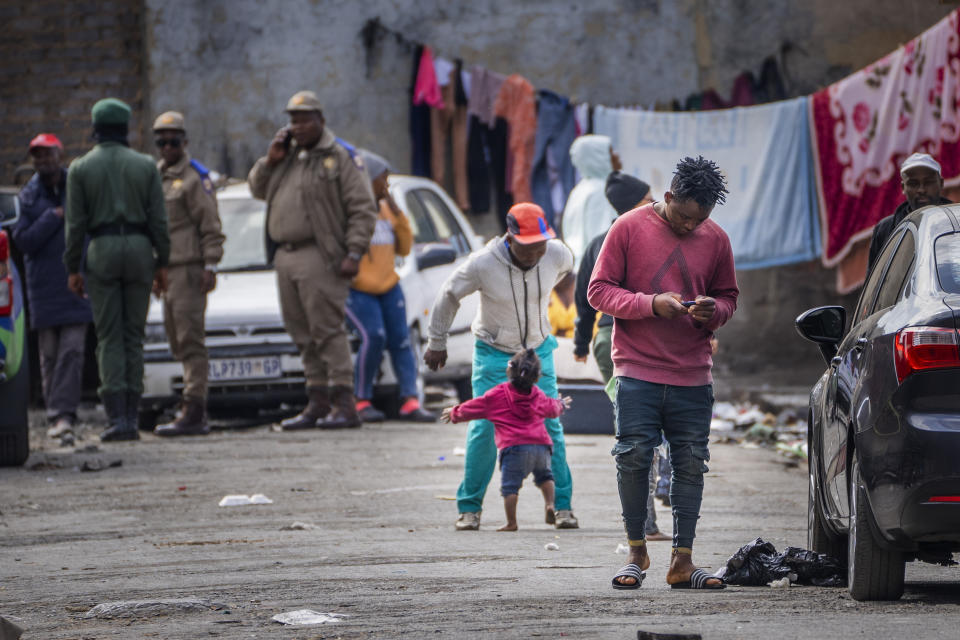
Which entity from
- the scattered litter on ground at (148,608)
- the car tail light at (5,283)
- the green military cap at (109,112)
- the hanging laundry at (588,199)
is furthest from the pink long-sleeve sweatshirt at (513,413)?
the green military cap at (109,112)

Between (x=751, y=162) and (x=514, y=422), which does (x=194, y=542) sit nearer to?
(x=514, y=422)

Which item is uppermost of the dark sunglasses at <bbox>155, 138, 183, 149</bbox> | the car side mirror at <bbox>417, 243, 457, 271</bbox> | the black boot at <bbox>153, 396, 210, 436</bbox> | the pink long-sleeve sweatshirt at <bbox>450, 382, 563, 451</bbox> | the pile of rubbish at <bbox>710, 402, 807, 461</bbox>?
the dark sunglasses at <bbox>155, 138, 183, 149</bbox>

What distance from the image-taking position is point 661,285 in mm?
6465

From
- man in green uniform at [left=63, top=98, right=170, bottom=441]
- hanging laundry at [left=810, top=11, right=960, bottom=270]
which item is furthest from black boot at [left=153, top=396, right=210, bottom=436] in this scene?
hanging laundry at [left=810, top=11, right=960, bottom=270]

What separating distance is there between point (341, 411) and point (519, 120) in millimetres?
5131

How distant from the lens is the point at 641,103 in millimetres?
17812

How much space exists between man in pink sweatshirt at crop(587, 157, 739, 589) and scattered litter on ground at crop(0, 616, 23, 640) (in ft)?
7.56

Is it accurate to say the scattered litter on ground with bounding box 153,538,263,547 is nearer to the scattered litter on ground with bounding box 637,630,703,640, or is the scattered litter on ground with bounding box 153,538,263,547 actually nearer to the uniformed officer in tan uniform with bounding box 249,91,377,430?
the scattered litter on ground with bounding box 637,630,703,640

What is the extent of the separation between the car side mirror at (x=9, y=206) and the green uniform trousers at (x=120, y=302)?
1726 mm

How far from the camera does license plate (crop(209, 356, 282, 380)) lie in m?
13.1

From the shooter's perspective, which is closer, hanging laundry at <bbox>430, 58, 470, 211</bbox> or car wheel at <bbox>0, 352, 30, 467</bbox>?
car wheel at <bbox>0, 352, 30, 467</bbox>

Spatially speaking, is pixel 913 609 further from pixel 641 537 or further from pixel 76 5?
pixel 76 5

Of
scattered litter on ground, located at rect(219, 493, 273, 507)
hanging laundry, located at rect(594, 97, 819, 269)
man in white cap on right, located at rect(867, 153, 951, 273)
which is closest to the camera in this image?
man in white cap on right, located at rect(867, 153, 951, 273)

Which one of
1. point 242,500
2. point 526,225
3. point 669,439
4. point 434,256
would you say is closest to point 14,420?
point 242,500
